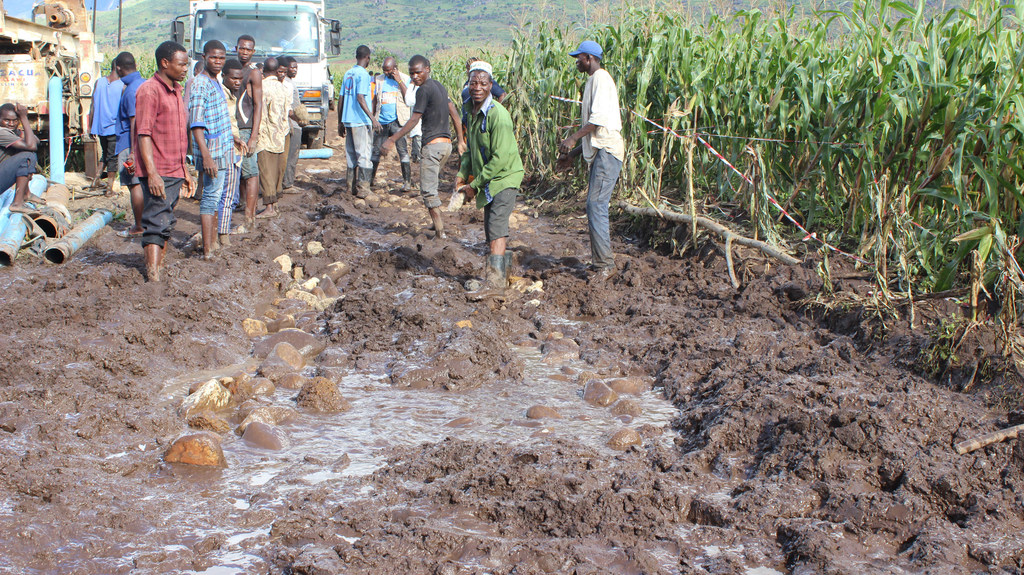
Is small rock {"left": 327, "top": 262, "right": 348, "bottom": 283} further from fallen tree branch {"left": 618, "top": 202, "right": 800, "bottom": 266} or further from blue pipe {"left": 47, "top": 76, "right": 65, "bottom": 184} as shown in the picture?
blue pipe {"left": 47, "top": 76, "right": 65, "bottom": 184}

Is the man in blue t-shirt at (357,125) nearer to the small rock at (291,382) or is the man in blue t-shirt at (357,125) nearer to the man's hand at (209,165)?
the man's hand at (209,165)

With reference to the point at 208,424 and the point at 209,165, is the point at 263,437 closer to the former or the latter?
the point at 208,424

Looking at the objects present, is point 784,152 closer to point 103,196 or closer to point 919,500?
point 919,500

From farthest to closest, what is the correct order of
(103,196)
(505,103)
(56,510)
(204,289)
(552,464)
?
1. (505,103)
2. (103,196)
3. (204,289)
4. (552,464)
5. (56,510)

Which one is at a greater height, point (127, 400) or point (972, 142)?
point (972, 142)

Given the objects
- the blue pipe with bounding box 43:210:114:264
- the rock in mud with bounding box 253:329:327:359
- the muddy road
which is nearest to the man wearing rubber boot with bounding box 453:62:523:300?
the muddy road

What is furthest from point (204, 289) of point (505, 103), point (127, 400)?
point (505, 103)

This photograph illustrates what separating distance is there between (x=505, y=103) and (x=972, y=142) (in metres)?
6.63

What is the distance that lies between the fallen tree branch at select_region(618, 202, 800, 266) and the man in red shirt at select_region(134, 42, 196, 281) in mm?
3814

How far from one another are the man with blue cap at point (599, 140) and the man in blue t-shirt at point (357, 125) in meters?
3.70

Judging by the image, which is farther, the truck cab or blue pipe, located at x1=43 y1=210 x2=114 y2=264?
the truck cab

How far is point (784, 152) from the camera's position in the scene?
21.3ft

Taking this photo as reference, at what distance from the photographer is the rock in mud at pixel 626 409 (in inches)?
161

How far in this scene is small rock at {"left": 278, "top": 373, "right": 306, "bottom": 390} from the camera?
14.4 feet
